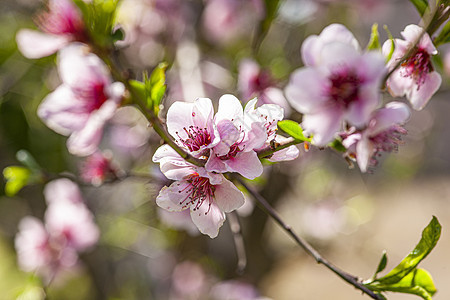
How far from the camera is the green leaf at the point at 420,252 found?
0.52 m

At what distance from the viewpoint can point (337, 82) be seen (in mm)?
448

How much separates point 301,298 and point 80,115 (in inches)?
85.2

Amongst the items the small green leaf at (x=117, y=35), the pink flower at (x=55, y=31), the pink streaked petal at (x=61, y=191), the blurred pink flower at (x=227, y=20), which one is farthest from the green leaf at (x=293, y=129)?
the blurred pink flower at (x=227, y=20)

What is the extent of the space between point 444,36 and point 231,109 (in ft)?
0.86

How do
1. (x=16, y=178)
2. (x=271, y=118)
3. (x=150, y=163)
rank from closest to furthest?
(x=271, y=118), (x=16, y=178), (x=150, y=163)

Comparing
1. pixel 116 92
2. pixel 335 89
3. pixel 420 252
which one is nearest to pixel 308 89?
pixel 335 89

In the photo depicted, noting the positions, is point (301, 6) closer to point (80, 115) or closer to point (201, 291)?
point (80, 115)

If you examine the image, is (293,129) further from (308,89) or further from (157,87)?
(157,87)

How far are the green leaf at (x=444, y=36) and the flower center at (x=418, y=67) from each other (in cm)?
2

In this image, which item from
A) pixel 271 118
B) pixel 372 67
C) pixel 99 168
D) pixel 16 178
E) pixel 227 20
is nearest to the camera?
pixel 372 67

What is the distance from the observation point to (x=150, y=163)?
121 cm

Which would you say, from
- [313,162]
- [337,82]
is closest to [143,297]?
[313,162]

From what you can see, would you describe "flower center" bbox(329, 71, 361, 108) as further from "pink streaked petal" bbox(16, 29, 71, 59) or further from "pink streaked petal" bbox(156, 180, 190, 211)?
"pink streaked petal" bbox(16, 29, 71, 59)

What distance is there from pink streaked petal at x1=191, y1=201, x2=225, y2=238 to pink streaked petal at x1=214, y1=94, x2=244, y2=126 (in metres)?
0.11
